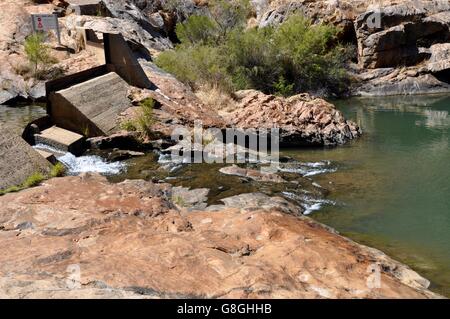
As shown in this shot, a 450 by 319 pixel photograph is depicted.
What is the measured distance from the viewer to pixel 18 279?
5.26m

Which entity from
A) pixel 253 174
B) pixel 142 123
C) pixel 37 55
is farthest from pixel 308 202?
pixel 37 55

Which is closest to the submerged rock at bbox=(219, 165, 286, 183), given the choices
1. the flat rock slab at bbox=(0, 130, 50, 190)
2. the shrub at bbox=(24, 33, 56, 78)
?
the flat rock slab at bbox=(0, 130, 50, 190)

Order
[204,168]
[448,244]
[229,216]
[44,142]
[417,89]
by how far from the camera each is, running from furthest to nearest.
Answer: [417,89]
[44,142]
[204,168]
[448,244]
[229,216]

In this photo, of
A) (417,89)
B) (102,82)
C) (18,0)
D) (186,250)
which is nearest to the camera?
(186,250)

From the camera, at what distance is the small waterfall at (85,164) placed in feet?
41.9

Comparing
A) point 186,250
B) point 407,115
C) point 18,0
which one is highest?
point 18,0

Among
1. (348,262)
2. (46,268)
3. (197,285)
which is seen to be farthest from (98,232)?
(348,262)

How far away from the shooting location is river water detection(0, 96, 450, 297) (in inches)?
368

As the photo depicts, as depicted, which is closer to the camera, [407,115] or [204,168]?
[204,168]

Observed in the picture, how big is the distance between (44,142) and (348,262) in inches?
398

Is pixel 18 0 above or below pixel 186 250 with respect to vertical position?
above

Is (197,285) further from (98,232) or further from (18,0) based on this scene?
(18,0)

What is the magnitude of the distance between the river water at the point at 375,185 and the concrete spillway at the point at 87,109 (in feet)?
4.26

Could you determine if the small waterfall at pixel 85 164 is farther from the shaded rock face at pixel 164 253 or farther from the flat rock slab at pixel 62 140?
the shaded rock face at pixel 164 253
